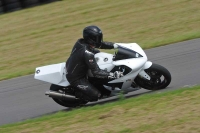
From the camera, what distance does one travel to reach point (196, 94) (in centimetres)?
749

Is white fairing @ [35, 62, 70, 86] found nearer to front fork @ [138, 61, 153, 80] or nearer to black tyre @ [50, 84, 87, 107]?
black tyre @ [50, 84, 87, 107]

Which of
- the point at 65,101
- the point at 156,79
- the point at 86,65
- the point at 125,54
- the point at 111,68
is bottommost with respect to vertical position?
the point at 65,101

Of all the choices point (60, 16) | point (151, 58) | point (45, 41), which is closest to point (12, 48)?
point (45, 41)

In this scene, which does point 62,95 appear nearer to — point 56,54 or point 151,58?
point 151,58

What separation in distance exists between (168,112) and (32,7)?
1284cm

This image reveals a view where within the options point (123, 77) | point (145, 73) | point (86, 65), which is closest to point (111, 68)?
point (123, 77)

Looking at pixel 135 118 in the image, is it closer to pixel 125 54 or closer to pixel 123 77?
pixel 123 77

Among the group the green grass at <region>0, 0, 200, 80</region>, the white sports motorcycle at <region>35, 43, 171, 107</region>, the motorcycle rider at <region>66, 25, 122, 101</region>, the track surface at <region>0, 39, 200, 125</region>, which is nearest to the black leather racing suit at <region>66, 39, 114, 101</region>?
the motorcycle rider at <region>66, 25, 122, 101</region>

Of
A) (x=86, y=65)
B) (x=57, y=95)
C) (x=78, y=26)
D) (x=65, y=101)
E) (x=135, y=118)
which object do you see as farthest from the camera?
(x=78, y=26)

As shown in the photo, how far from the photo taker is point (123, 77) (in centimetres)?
845

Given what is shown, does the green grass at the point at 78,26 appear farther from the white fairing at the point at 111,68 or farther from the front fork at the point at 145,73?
the front fork at the point at 145,73

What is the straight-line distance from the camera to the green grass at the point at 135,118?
627cm

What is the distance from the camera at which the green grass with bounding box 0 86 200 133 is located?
20.6ft

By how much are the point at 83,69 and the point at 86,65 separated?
3.6 inches
